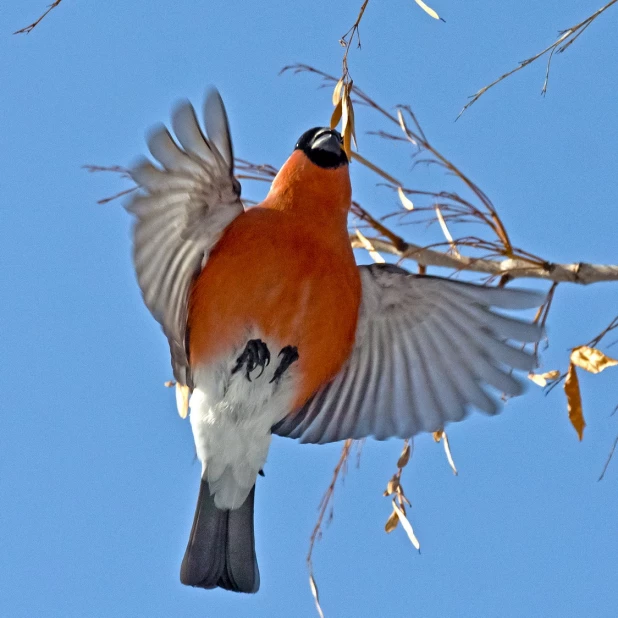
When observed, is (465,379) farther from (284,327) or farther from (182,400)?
(182,400)

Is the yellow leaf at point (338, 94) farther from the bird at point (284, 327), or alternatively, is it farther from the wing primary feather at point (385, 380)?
the wing primary feather at point (385, 380)

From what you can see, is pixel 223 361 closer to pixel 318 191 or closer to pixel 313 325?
pixel 313 325

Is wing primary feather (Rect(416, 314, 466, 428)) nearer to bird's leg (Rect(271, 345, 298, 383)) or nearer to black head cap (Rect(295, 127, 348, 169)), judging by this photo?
bird's leg (Rect(271, 345, 298, 383))

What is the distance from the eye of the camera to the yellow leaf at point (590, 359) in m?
2.12

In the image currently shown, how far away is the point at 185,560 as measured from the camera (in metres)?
3.24

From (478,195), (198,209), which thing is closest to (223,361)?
(198,209)

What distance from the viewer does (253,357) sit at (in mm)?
2971

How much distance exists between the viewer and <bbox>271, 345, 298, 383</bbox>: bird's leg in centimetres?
298

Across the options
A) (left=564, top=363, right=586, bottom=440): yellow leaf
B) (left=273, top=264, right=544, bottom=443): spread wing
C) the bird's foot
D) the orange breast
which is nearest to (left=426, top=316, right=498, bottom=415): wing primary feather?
(left=273, top=264, right=544, bottom=443): spread wing

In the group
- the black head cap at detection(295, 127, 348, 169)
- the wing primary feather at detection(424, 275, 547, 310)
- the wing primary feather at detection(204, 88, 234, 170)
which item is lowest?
the wing primary feather at detection(424, 275, 547, 310)

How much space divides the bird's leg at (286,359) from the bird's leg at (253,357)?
5 cm

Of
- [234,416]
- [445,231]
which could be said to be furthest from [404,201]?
[234,416]

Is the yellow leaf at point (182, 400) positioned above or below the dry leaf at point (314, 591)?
above

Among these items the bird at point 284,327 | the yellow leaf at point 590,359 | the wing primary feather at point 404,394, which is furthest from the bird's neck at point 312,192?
the yellow leaf at point 590,359
